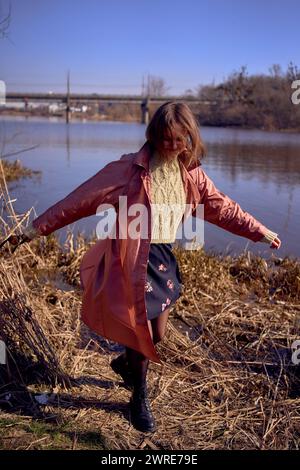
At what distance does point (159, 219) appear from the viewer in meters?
2.52

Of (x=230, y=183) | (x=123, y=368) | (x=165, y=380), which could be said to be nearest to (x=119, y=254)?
(x=123, y=368)

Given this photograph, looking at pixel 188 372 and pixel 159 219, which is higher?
pixel 159 219

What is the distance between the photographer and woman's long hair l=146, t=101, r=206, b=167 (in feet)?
7.64

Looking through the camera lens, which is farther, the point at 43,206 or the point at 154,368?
the point at 43,206

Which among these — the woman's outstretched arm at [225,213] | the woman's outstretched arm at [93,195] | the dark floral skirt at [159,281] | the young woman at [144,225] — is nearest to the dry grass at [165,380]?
the young woman at [144,225]

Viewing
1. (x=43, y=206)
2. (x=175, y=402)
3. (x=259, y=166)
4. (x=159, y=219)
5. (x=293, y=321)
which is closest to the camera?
(x=159, y=219)

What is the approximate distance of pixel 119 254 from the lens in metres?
2.47

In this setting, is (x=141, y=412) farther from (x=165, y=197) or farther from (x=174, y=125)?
(x=174, y=125)

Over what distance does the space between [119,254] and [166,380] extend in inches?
42.8

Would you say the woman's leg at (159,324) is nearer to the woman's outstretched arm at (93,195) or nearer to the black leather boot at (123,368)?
the black leather boot at (123,368)

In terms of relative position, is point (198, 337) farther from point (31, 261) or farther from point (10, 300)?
point (31, 261)

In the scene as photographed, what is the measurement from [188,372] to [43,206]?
7023 mm
